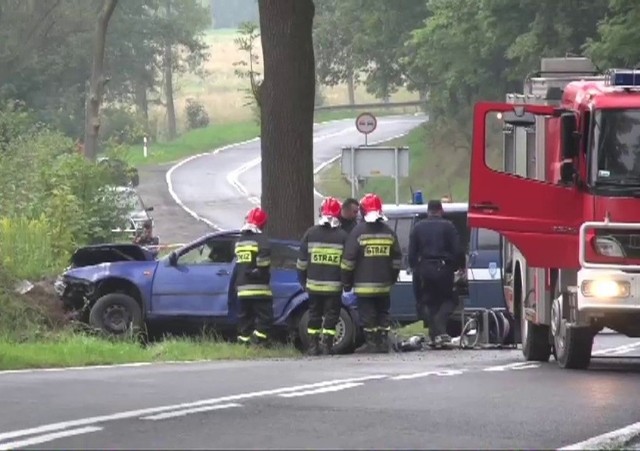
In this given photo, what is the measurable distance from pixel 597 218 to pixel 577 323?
1.04 m

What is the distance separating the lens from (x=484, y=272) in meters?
22.9

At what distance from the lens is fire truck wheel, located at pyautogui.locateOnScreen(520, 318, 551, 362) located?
17.8 metres

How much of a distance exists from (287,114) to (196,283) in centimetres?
358

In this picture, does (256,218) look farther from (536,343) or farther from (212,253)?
(536,343)

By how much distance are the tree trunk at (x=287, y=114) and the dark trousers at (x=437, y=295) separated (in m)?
3.28

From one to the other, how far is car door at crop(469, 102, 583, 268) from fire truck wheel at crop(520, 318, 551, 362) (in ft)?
6.73

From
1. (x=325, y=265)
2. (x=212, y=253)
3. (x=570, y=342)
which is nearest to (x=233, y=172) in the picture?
(x=212, y=253)

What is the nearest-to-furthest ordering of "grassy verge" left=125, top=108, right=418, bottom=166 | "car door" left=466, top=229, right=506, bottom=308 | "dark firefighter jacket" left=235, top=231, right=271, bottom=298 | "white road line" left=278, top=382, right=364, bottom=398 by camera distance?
"white road line" left=278, top=382, right=364, bottom=398 < "dark firefighter jacket" left=235, top=231, right=271, bottom=298 < "car door" left=466, top=229, right=506, bottom=308 < "grassy verge" left=125, top=108, right=418, bottom=166

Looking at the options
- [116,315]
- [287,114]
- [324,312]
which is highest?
[287,114]

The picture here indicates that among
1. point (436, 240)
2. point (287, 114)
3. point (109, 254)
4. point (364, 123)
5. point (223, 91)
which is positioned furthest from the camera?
point (223, 91)

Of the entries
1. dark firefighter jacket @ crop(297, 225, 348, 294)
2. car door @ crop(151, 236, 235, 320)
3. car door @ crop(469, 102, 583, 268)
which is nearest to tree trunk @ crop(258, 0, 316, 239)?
car door @ crop(151, 236, 235, 320)

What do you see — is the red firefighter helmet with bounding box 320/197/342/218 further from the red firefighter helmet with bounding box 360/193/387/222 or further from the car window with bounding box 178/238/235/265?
the car window with bounding box 178/238/235/265

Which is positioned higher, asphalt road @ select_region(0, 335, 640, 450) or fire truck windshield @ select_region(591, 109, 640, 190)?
fire truck windshield @ select_region(591, 109, 640, 190)

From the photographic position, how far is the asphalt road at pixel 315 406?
9898 mm
